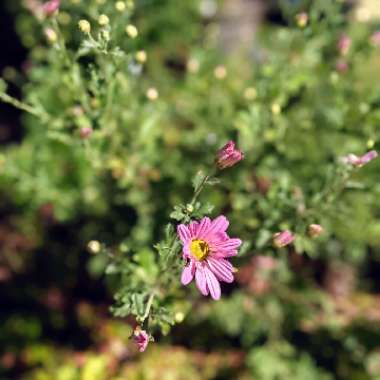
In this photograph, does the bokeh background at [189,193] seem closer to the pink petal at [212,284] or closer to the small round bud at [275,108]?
the small round bud at [275,108]

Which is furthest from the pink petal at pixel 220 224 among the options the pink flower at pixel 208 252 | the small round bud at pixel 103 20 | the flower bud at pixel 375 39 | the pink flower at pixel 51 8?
the flower bud at pixel 375 39

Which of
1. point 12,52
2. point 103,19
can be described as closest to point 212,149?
point 103,19

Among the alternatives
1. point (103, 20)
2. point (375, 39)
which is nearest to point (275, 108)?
point (375, 39)

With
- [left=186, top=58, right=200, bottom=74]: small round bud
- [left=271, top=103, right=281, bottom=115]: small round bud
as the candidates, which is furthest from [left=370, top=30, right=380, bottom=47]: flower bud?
[left=186, top=58, right=200, bottom=74]: small round bud

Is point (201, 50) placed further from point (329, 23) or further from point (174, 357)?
point (174, 357)

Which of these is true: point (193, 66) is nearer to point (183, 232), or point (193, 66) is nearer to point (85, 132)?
point (85, 132)

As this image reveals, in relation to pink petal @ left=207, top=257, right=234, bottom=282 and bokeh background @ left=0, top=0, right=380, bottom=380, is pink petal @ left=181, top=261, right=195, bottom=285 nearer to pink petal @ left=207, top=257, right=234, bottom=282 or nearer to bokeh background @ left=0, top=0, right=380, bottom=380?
pink petal @ left=207, top=257, right=234, bottom=282
